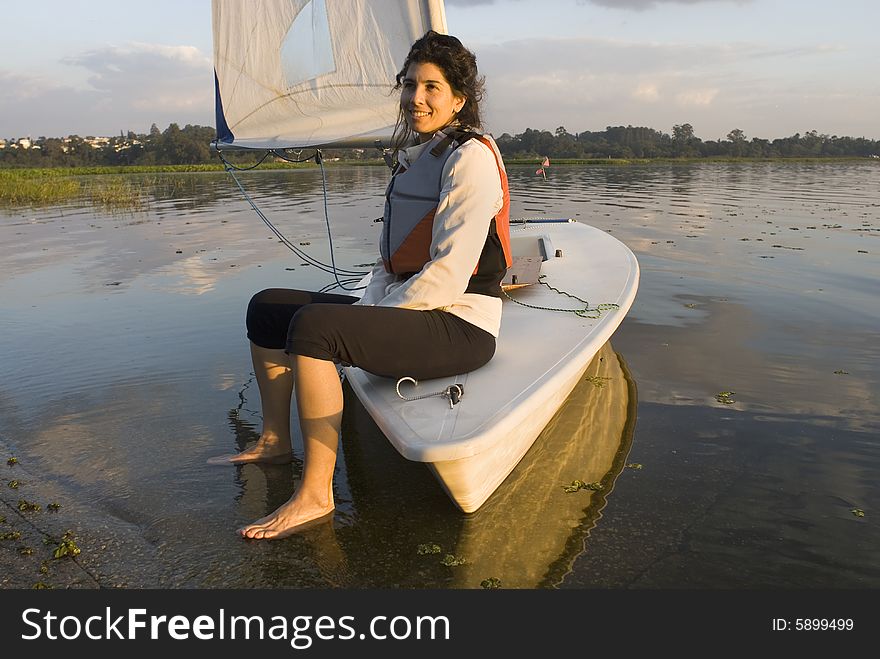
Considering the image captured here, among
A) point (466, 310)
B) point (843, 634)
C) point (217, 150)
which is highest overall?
point (217, 150)

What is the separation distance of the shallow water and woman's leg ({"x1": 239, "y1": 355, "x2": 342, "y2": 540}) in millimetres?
74

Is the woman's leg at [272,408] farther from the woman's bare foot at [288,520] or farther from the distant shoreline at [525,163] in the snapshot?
the distant shoreline at [525,163]

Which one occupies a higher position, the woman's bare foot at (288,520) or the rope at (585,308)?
the rope at (585,308)

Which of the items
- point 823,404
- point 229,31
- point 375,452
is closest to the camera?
point 375,452

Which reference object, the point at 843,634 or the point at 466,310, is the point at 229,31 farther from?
the point at 843,634

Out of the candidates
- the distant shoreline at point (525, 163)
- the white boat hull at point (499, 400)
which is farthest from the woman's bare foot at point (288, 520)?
the distant shoreline at point (525, 163)

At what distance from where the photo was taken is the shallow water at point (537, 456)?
2.57 metres

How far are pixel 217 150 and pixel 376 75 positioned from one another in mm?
1413

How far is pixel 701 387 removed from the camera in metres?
4.32

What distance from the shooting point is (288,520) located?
108 inches

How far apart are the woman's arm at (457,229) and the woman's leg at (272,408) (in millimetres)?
730

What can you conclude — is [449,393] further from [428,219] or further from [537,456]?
[537,456]

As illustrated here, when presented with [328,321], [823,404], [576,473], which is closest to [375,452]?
[576,473]

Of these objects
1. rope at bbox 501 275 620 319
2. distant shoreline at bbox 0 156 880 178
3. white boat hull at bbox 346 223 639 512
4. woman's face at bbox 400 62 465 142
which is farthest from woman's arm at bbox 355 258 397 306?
distant shoreline at bbox 0 156 880 178
